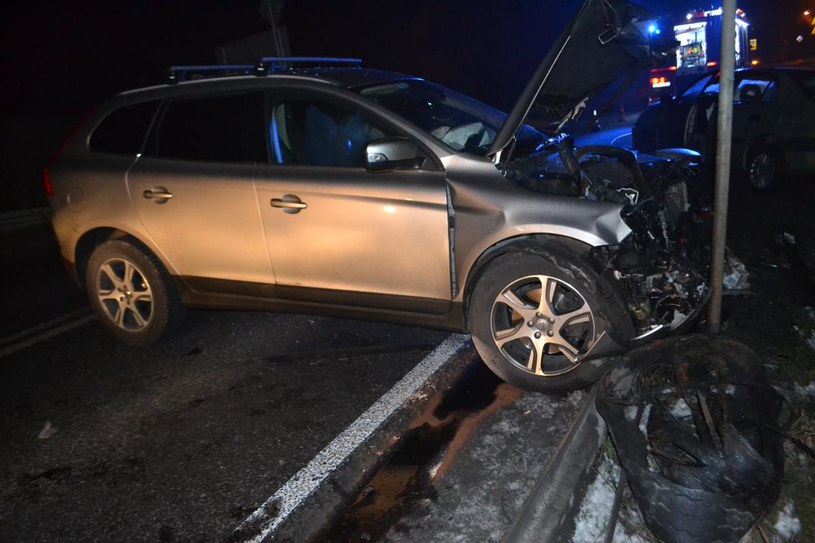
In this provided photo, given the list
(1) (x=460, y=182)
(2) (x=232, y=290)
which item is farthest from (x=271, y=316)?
(1) (x=460, y=182)

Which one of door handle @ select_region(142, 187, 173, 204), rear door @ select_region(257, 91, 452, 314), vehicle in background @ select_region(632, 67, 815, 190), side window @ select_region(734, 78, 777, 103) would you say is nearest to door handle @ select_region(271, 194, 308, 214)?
rear door @ select_region(257, 91, 452, 314)

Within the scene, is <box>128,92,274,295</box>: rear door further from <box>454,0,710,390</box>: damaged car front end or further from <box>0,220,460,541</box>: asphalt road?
<box>454,0,710,390</box>: damaged car front end

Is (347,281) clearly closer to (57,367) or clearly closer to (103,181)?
(103,181)

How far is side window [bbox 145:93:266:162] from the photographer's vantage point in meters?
4.20

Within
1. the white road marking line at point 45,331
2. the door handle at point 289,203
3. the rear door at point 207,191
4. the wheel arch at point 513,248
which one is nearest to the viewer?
the wheel arch at point 513,248

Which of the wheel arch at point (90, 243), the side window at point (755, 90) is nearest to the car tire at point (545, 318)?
the wheel arch at point (90, 243)

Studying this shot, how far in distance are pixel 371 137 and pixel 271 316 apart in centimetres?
204

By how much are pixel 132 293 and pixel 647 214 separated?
3652mm

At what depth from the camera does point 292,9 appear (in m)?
27.5

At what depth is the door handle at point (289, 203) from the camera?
3.98 m

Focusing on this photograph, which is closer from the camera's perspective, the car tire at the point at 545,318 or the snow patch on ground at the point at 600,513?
the snow patch on ground at the point at 600,513

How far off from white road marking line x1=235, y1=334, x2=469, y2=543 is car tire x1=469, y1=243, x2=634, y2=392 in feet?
1.83

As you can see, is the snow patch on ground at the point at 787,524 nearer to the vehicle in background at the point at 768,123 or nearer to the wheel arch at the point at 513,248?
the wheel arch at the point at 513,248

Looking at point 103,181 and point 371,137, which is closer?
point 371,137
